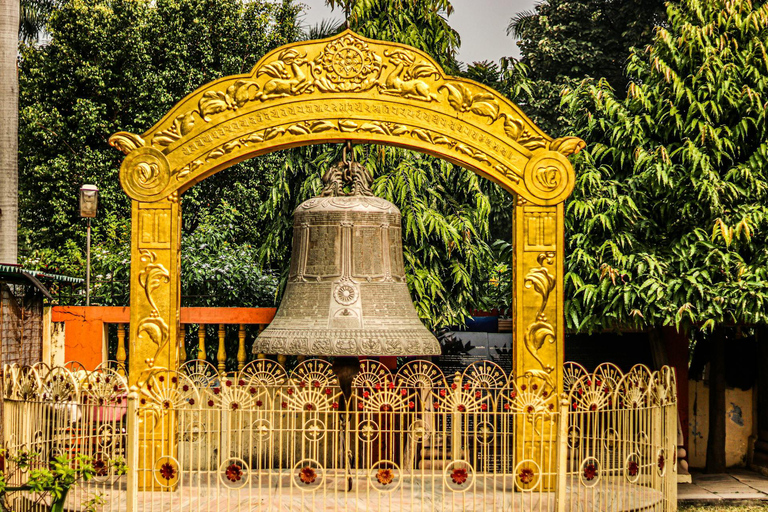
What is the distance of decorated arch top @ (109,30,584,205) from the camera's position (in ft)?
21.4

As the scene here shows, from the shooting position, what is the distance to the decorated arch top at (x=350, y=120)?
6535 mm

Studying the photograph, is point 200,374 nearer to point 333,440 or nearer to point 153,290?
point 153,290

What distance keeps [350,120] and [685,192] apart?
356cm

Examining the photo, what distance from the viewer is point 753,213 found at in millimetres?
7590

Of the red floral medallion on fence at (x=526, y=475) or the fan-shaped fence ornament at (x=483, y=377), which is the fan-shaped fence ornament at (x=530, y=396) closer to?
the fan-shaped fence ornament at (x=483, y=377)

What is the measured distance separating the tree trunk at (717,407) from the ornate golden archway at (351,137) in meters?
3.76

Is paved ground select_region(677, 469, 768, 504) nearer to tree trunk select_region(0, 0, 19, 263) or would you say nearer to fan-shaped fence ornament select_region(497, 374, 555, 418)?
fan-shaped fence ornament select_region(497, 374, 555, 418)

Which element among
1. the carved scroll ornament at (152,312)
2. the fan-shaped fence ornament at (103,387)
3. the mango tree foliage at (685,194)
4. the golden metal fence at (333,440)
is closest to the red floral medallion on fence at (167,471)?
the golden metal fence at (333,440)

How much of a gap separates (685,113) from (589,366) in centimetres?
308

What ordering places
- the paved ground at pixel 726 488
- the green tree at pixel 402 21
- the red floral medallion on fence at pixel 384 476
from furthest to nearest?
the green tree at pixel 402 21, the paved ground at pixel 726 488, the red floral medallion on fence at pixel 384 476

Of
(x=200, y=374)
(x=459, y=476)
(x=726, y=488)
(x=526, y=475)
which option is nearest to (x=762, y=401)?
(x=726, y=488)

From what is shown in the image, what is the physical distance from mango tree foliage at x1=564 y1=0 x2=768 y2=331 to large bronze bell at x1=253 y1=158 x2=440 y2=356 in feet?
8.59

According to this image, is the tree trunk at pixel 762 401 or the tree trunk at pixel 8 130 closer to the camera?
the tree trunk at pixel 762 401

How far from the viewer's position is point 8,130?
39.8 feet
